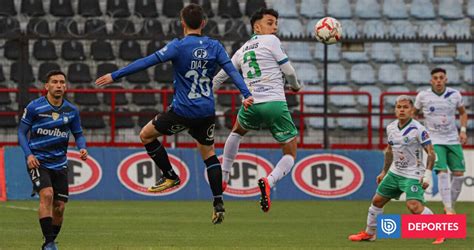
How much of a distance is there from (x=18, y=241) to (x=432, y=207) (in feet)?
31.1

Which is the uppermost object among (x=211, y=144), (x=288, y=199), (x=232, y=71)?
(x=232, y=71)

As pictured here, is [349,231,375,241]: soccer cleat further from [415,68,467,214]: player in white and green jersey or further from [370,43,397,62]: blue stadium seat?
[370,43,397,62]: blue stadium seat

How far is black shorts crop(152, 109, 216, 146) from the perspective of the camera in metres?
12.0

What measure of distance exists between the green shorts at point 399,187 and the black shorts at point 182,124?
284 centimetres

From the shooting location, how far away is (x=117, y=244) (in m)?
13.2

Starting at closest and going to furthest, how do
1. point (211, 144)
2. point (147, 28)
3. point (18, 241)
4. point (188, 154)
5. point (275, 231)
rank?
point (211, 144), point (18, 241), point (275, 231), point (188, 154), point (147, 28)

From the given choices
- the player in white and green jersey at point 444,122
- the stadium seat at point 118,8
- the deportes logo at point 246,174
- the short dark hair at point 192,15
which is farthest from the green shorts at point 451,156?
the stadium seat at point 118,8

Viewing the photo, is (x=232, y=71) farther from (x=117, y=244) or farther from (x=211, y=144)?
(x=117, y=244)

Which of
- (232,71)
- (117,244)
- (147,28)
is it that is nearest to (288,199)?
(147,28)

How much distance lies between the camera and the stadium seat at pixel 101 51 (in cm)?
2606

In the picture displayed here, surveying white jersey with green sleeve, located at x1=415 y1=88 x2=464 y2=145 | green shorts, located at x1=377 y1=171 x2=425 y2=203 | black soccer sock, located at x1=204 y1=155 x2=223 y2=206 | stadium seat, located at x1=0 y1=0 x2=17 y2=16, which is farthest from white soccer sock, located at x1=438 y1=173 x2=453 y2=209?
stadium seat, located at x1=0 y1=0 x2=17 y2=16

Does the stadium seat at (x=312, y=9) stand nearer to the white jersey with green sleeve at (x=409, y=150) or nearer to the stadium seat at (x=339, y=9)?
the stadium seat at (x=339, y=9)

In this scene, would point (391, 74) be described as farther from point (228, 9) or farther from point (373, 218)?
point (373, 218)

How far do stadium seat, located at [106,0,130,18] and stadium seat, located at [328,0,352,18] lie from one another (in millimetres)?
5158
